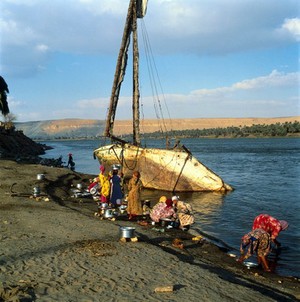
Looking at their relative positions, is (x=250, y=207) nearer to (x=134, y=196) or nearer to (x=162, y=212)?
(x=162, y=212)

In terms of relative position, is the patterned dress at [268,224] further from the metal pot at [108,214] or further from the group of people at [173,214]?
the metal pot at [108,214]

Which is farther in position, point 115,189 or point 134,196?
point 115,189

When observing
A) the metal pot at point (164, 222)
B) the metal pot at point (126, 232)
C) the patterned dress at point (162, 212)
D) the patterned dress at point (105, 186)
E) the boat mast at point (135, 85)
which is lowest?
the metal pot at point (164, 222)

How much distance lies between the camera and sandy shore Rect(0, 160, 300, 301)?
6.51 meters

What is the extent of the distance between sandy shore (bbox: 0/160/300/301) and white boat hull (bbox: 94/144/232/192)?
12.0 meters

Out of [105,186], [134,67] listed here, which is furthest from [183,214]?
[134,67]

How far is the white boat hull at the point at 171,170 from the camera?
82.4 feet

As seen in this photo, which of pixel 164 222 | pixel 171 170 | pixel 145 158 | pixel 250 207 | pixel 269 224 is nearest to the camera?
pixel 269 224

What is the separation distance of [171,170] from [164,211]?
11625mm

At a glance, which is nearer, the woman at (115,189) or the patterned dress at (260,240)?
the patterned dress at (260,240)

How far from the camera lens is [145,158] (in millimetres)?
26359

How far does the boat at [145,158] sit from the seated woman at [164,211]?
10.7 m

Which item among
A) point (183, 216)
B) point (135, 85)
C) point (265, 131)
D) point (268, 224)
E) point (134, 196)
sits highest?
point (135, 85)

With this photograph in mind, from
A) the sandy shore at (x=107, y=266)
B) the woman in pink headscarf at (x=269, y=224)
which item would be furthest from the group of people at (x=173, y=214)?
the woman in pink headscarf at (x=269, y=224)
